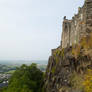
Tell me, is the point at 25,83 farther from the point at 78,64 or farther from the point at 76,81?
the point at 78,64

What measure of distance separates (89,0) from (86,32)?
21.6 feet

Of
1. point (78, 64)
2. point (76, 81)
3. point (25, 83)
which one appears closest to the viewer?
point (76, 81)

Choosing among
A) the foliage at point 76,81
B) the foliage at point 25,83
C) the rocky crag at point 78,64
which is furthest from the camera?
the foliage at point 25,83

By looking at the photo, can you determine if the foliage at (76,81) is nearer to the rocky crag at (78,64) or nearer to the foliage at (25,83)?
the rocky crag at (78,64)

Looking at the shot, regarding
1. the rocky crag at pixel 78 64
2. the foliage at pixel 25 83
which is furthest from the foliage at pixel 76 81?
the foliage at pixel 25 83

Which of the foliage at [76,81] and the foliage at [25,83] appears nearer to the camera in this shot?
the foliage at [76,81]

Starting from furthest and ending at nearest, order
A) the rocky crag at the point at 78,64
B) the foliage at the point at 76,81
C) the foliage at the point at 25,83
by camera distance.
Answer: the foliage at the point at 25,83 → the rocky crag at the point at 78,64 → the foliage at the point at 76,81

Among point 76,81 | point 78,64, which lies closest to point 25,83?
point 76,81

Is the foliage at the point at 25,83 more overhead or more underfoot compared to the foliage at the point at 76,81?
more underfoot

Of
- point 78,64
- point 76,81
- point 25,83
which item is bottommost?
point 25,83

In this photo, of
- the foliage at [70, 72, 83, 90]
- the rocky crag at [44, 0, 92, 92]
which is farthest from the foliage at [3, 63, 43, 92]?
the foliage at [70, 72, 83, 90]

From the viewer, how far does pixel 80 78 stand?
14.9 m

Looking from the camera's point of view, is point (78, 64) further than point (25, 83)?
No

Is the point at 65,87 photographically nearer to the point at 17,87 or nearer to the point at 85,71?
the point at 85,71
